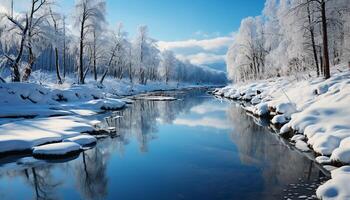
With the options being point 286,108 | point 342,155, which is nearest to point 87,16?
point 286,108

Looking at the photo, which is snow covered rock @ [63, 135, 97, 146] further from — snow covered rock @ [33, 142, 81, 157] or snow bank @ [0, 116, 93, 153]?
snow covered rock @ [33, 142, 81, 157]

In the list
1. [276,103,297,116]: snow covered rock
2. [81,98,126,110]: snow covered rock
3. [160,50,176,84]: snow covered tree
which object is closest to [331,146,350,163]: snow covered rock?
[276,103,297,116]: snow covered rock

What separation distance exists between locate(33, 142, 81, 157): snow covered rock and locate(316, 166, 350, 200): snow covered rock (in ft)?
26.2

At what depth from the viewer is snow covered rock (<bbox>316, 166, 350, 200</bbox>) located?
19.6 feet

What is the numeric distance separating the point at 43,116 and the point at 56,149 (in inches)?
285

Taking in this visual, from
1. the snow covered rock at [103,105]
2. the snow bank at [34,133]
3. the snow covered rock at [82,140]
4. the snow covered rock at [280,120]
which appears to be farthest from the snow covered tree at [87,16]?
the snow covered rock at [280,120]

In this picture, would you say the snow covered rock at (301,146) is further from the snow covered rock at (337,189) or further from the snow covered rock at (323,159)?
the snow covered rock at (337,189)

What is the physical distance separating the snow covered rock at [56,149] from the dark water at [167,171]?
406 millimetres

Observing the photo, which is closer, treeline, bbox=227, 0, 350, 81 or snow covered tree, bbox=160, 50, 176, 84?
treeline, bbox=227, 0, 350, 81

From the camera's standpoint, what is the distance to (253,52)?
4706cm

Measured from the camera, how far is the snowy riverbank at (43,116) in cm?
1041

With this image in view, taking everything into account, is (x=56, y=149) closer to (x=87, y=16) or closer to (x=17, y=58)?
(x=17, y=58)

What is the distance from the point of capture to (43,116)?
16.4m

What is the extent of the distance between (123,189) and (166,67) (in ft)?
259
